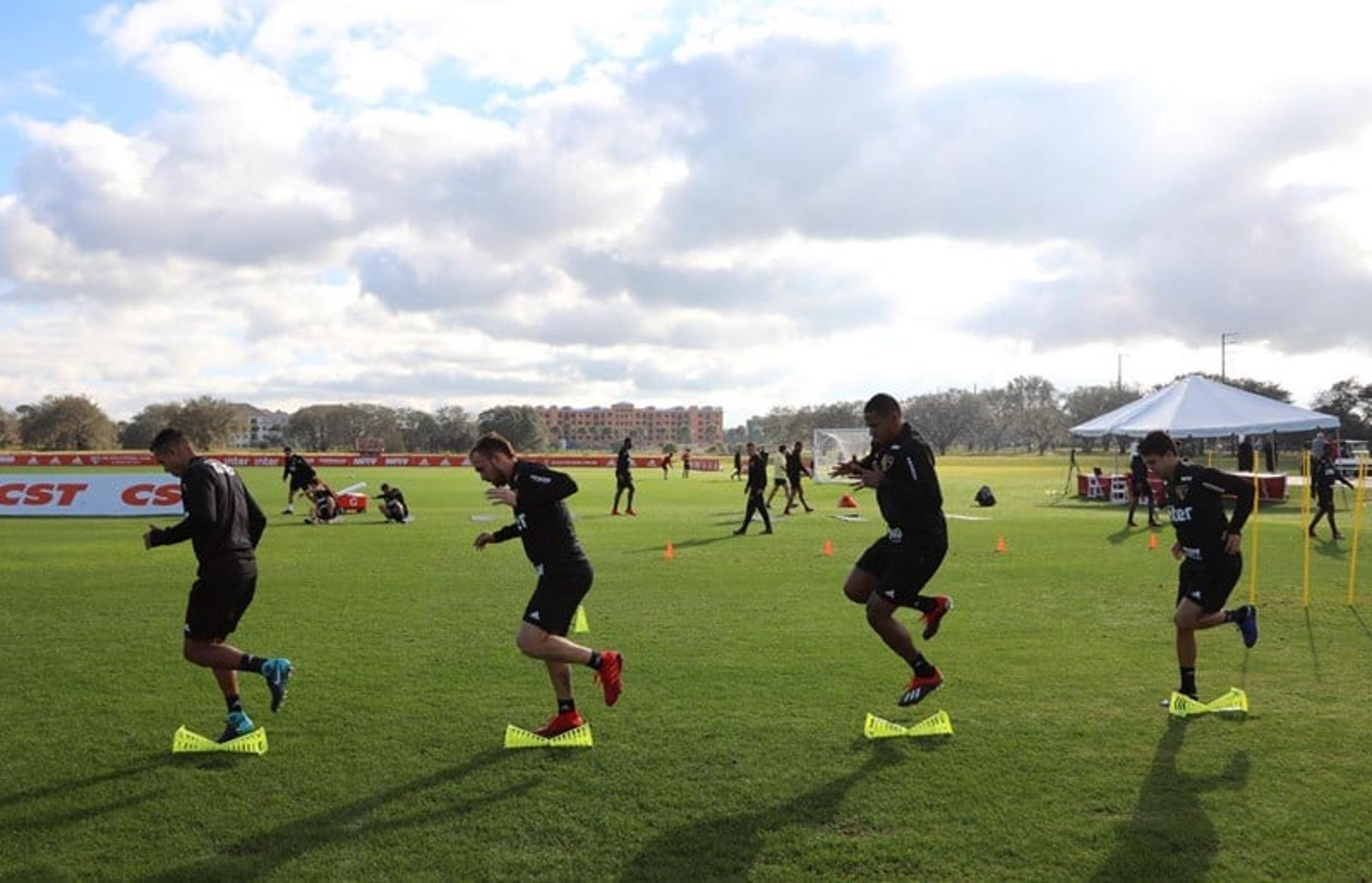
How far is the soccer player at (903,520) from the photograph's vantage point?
6758 millimetres

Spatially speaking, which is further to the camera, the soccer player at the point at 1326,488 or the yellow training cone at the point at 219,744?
the soccer player at the point at 1326,488

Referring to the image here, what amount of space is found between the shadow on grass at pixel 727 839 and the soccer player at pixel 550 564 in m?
1.66

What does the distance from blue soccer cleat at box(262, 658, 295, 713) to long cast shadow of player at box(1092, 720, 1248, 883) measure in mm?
5137

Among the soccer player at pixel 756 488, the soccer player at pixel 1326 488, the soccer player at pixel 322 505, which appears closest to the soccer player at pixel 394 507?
the soccer player at pixel 322 505

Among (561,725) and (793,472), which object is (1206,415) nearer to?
(793,472)

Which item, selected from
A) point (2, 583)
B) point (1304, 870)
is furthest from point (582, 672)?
point (2, 583)

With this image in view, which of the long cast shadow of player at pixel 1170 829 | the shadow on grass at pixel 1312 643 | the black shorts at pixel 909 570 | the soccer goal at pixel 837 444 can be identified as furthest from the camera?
the soccer goal at pixel 837 444

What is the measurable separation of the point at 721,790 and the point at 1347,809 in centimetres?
346

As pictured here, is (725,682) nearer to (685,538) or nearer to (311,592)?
(311,592)

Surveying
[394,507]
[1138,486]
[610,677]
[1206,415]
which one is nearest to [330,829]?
[610,677]

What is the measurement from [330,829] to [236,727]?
1.77m

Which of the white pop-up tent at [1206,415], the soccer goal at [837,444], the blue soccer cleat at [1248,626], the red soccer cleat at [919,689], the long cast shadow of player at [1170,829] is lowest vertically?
the long cast shadow of player at [1170,829]

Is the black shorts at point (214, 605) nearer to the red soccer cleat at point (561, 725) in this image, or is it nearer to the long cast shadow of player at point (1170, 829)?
the red soccer cleat at point (561, 725)

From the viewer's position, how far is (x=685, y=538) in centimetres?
2034
